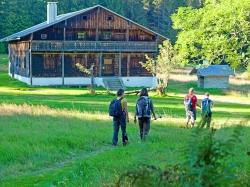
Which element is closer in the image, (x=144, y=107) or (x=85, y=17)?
(x=144, y=107)

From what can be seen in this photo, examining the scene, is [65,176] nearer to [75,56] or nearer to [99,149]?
[99,149]

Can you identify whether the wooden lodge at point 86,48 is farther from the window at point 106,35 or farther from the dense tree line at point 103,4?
the dense tree line at point 103,4

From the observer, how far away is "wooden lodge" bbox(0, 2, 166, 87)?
5341 centimetres

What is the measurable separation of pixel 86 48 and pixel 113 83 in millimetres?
4269

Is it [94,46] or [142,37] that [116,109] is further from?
[142,37]

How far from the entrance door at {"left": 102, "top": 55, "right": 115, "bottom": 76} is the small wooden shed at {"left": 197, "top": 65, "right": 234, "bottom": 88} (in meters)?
10.2

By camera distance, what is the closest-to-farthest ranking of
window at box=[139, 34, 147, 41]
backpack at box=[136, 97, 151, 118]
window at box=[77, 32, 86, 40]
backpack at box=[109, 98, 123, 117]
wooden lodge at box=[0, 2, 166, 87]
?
backpack at box=[109, 98, 123, 117]
backpack at box=[136, 97, 151, 118]
wooden lodge at box=[0, 2, 166, 87]
window at box=[77, 32, 86, 40]
window at box=[139, 34, 147, 41]

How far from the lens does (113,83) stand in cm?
5409

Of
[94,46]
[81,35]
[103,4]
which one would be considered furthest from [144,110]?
[103,4]

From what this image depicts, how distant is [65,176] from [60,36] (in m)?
44.2

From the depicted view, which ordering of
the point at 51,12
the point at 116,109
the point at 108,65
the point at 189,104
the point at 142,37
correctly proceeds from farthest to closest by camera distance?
1. the point at 51,12
2. the point at 142,37
3. the point at 108,65
4. the point at 189,104
5. the point at 116,109

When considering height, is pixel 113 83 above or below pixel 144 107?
below

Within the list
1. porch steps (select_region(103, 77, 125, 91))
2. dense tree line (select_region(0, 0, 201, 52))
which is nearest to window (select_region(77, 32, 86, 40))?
porch steps (select_region(103, 77, 125, 91))

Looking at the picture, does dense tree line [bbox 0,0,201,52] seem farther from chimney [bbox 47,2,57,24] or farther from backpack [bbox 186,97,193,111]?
backpack [bbox 186,97,193,111]
